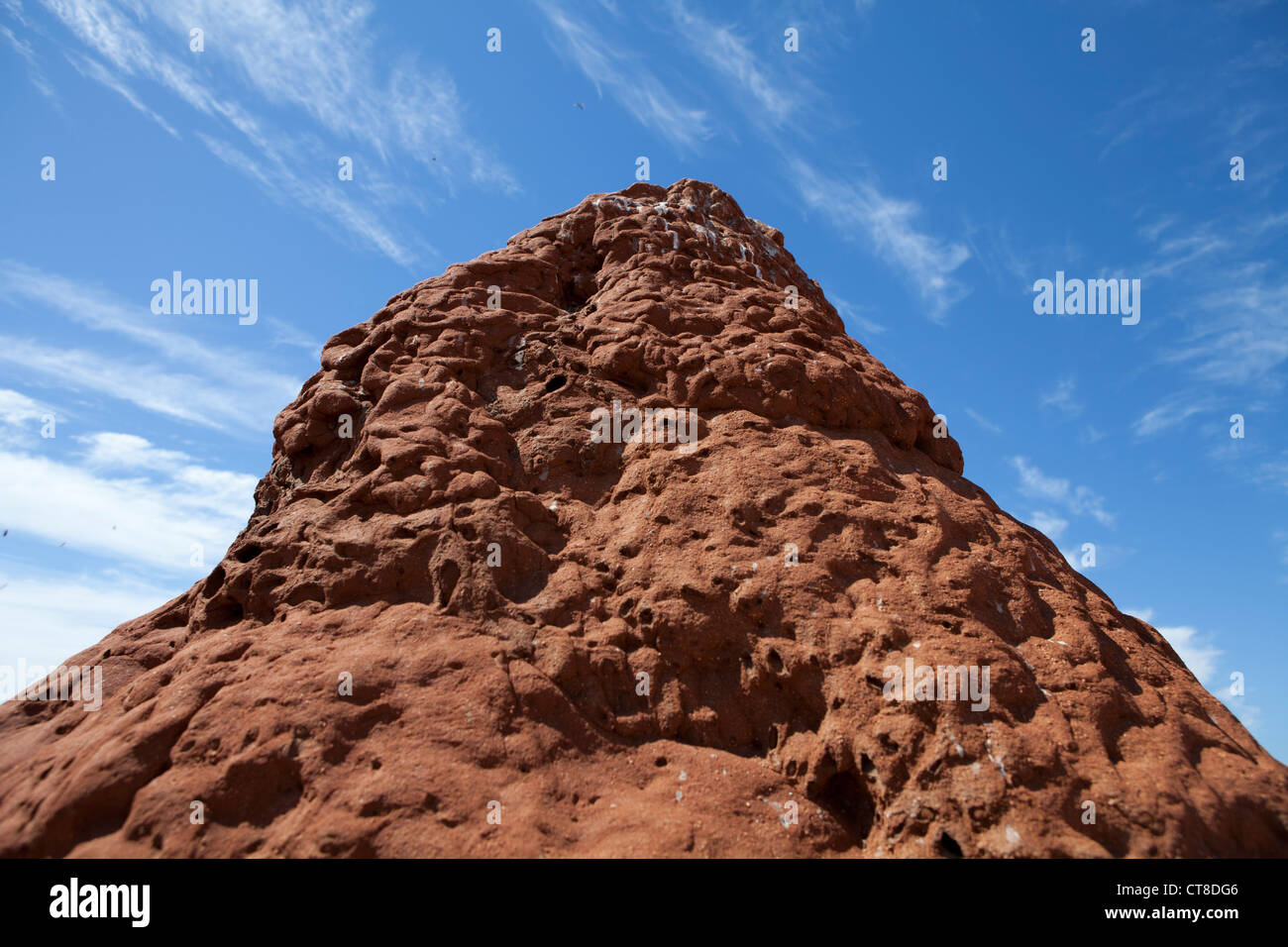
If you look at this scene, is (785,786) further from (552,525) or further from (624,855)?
(552,525)

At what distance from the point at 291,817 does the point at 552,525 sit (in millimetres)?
2821

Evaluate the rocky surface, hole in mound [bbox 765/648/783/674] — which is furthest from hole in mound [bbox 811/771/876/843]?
hole in mound [bbox 765/648/783/674]

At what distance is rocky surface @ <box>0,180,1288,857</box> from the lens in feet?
14.6

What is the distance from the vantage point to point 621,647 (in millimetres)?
5574

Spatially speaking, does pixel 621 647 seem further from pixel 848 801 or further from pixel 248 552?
pixel 248 552

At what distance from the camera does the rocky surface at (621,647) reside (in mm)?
4465

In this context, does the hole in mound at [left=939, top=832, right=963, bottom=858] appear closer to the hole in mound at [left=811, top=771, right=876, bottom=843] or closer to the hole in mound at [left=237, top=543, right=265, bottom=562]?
the hole in mound at [left=811, top=771, right=876, bottom=843]

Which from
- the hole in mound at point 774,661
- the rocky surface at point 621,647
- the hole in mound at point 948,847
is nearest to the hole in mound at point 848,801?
the rocky surface at point 621,647

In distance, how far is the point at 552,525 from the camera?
6422 mm

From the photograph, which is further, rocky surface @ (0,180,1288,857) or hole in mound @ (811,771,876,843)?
hole in mound @ (811,771,876,843)

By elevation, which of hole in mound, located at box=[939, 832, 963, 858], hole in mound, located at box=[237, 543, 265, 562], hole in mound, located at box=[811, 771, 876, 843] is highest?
hole in mound, located at box=[237, 543, 265, 562]

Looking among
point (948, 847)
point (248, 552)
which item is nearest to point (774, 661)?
point (948, 847)

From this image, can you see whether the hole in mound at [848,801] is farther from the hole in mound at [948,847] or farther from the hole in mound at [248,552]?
the hole in mound at [248,552]
